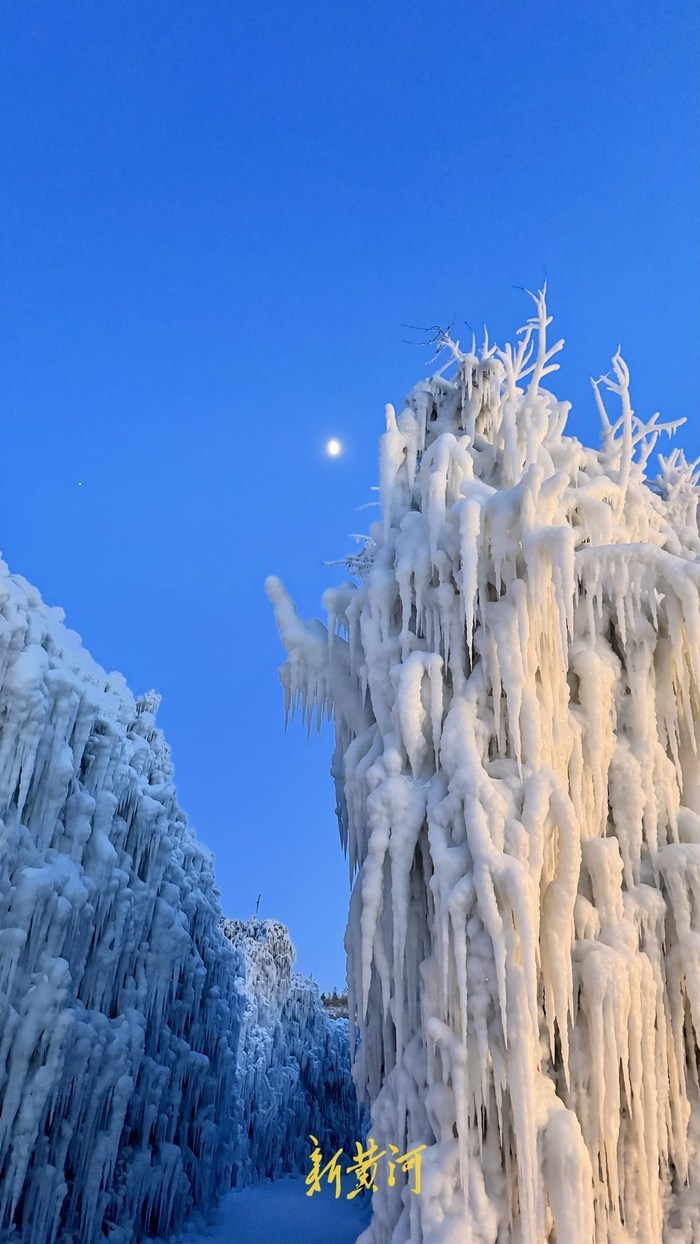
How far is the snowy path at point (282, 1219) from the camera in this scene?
14.6 metres

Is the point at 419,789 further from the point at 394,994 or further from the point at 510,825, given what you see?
the point at 394,994

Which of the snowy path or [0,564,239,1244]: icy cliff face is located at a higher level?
[0,564,239,1244]: icy cliff face

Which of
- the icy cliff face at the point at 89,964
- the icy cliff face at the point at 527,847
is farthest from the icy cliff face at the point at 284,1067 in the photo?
the icy cliff face at the point at 527,847

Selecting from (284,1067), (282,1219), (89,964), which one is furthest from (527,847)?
(284,1067)

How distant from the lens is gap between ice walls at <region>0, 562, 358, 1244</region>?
9.91m

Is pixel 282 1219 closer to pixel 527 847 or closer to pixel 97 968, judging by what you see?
pixel 97 968

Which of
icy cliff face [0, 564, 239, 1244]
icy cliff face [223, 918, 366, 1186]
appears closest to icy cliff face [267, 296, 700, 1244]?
icy cliff face [0, 564, 239, 1244]

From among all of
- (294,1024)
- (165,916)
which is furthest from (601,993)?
(294,1024)

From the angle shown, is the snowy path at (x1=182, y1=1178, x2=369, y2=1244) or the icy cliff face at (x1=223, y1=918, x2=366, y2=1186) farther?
the icy cliff face at (x1=223, y1=918, x2=366, y2=1186)

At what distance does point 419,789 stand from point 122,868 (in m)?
7.95

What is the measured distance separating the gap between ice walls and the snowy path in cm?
59

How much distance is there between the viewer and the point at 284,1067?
23.0m

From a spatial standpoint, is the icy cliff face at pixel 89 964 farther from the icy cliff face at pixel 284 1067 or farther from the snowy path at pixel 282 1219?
the icy cliff face at pixel 284 1067

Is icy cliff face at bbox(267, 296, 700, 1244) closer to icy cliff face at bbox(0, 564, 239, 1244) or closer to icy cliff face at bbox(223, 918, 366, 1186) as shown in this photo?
icy cliff face at bbox(0, 564, 239, 1244)
